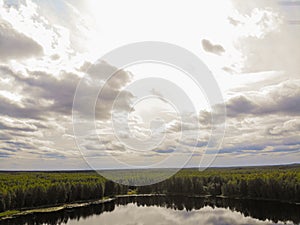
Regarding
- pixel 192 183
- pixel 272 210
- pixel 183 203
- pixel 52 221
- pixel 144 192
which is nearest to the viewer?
pixel 52 221

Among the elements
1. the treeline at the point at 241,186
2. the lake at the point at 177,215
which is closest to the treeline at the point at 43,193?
the lake at the point at 177,215

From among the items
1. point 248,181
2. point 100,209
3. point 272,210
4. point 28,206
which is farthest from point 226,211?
point 28,206

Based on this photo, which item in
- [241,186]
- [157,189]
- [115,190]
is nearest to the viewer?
[241,186]

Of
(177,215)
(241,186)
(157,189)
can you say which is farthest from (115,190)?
(177,215)

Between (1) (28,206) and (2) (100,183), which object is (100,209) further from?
(2) (100,183)

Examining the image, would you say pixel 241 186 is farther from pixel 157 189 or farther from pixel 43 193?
pixel 43 193

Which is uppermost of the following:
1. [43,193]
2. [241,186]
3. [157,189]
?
[157,189]

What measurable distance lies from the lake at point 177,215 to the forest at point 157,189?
620cm

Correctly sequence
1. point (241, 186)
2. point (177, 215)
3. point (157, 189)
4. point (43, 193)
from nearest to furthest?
point (177, 215) < point (43, 193) < point (241, 186) < point (157, 189)

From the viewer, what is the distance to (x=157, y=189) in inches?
5118

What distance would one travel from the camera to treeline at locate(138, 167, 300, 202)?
86.2m

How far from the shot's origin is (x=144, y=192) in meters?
131

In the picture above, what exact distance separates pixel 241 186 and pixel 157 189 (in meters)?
39.4

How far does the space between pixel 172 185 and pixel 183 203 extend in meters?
30.2
